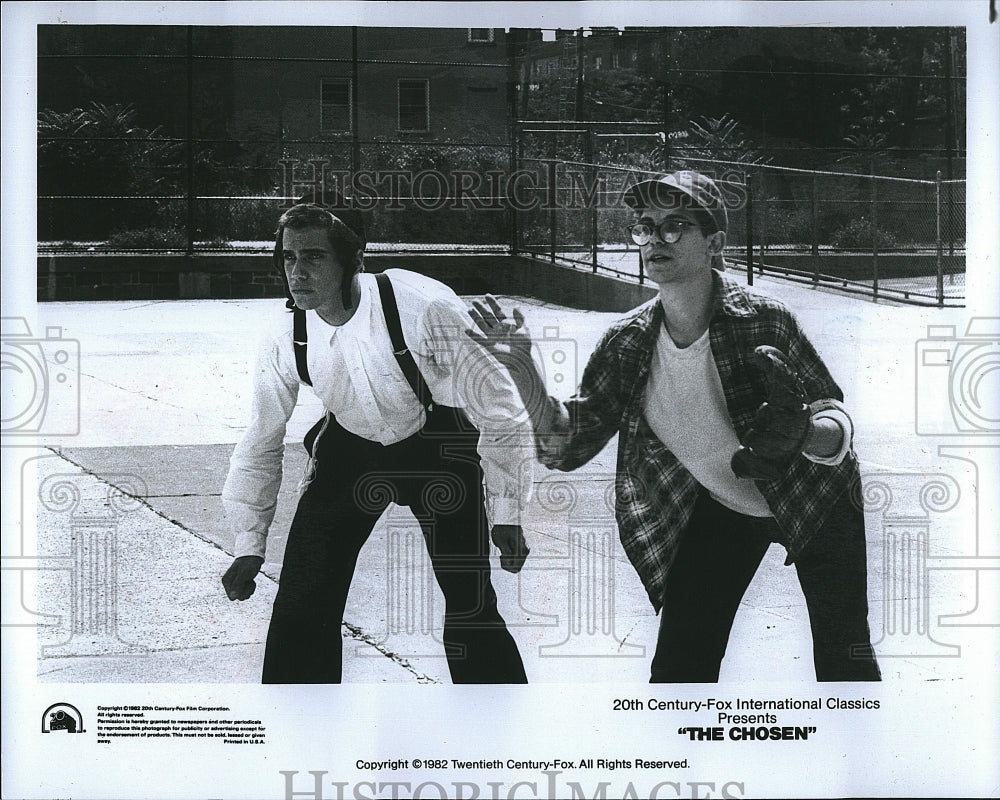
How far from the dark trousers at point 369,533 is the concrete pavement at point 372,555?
51 millimetres

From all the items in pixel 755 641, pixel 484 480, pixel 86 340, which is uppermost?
pixel 86 340

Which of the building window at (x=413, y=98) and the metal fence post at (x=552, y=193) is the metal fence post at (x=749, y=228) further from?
the building window at (x=413, y=98)

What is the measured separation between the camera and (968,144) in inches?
235

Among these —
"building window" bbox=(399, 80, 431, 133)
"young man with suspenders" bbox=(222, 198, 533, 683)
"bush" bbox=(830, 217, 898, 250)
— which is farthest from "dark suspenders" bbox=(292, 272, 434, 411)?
"bush" bbox=(830, 217, 898, 250)

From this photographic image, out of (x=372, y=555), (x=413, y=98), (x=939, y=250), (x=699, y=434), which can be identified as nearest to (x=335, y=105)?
(x=413, y=98)

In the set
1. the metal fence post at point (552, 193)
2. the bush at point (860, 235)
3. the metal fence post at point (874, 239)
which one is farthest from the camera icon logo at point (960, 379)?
the metal fence post at point (552, 193)

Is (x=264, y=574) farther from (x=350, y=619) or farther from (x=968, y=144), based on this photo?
(x=968, y=144)

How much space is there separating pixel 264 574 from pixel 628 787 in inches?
56.0

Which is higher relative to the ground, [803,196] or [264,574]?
[803,196]

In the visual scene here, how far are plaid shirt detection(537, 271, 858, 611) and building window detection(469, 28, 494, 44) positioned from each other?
3.44 feet

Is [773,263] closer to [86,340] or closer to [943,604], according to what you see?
[943,604]

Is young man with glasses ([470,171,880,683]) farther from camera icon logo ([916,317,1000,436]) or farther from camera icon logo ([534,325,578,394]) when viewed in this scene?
camera icon logo ([916,317,1000,436])

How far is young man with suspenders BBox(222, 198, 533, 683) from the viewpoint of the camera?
19.3ft

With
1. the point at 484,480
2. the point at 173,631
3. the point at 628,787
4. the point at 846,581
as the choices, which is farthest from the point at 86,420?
the point at 846,581
